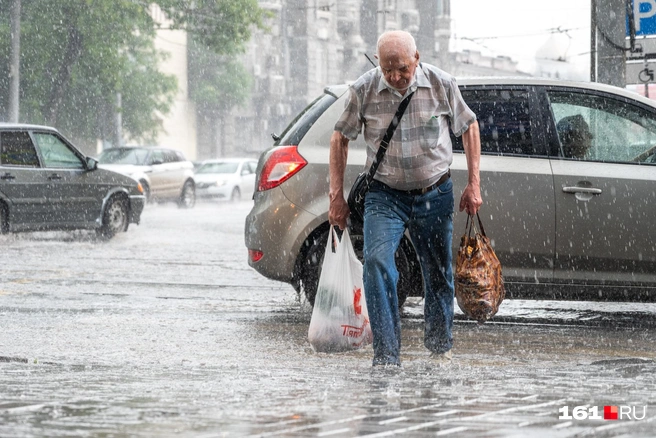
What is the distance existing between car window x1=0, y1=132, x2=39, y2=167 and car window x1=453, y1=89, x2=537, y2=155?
9.59 m

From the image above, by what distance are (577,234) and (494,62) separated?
102 m

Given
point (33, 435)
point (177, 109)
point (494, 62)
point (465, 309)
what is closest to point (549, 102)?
point (465, 309)

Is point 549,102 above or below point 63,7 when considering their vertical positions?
below

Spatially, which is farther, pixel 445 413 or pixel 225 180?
pixel 225 180

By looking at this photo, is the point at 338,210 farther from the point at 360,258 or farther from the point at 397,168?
the point at 360,258

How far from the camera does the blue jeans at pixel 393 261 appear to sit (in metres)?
6.00

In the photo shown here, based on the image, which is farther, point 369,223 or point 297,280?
point 297,280

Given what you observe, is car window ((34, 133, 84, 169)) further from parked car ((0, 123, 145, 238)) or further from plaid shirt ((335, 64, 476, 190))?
plaid shirt ((335, 64, 476, 190))

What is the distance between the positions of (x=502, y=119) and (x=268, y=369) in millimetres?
2963

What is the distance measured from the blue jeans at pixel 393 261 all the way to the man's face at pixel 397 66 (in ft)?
1.79

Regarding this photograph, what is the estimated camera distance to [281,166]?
820 cm

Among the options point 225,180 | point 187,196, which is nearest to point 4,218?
point 187,196

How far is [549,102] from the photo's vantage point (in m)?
8.23

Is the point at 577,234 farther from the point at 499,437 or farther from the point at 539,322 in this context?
the point at 499,437
